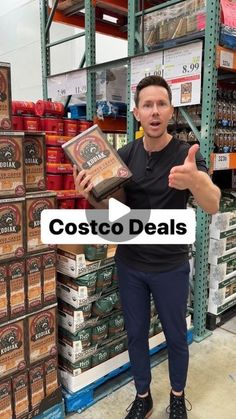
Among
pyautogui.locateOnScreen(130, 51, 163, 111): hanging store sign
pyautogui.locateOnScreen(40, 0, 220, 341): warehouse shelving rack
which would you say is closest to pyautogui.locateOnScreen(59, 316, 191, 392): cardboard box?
pyautogui.locateOnScreen(40, 0, 220, 341): warehouse shelving rack

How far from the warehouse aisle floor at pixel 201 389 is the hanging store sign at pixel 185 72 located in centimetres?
162

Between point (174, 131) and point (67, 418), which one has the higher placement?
point (174, 131)

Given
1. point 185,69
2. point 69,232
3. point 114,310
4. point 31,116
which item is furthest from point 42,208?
point 185,69

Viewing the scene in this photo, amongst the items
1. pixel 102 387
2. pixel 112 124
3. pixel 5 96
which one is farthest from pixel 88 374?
pixel 112 124

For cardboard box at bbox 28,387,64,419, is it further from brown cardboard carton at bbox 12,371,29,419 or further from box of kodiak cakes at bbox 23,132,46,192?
box of kodiak cakes at bbox 23,132,46,192

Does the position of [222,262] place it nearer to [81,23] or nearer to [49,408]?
[49,408]

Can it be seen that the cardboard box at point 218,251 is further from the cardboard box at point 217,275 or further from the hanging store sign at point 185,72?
the hanging store sign at point 185,72

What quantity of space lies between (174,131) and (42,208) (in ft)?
4.75

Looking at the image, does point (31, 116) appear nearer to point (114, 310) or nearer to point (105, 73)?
point (105, 73)

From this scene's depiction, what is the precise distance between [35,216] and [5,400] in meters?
0.82

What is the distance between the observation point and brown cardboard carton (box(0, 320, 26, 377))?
1603 millimetres

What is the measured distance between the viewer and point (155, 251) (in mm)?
1590

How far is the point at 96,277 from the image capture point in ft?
6.47

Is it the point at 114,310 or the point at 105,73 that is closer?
the point at 114,310
